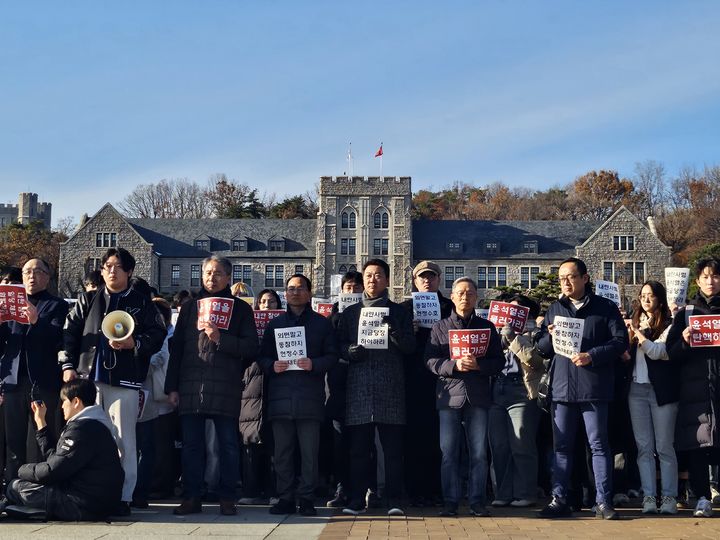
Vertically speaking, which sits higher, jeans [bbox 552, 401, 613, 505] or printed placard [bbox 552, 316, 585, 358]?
printed placard [bbox 552, 316, 585, 358]

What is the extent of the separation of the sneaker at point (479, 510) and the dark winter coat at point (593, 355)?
1.23m

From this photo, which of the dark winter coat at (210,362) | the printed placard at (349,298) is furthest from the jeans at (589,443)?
the dark winter coat at (210,362)

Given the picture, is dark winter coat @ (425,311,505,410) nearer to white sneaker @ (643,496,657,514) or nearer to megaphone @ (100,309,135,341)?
white sneaker @ (643,496,657,514)

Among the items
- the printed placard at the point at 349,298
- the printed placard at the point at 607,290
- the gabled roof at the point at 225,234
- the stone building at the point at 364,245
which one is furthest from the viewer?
the gabled roof at the point at 225,234

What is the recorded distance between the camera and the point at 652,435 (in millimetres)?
9250

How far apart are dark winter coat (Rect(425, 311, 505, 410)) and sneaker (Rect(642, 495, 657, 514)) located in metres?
1.76

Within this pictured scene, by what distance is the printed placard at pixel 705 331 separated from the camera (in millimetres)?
8812

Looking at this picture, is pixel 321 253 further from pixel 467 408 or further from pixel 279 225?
pixel 467 408

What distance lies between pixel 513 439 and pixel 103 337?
429 cm

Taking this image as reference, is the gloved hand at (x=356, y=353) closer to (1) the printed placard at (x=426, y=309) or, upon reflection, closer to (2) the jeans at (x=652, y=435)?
(1) the printed placard at (x=426, y=309)

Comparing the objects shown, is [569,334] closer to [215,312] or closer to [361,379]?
[361,379]

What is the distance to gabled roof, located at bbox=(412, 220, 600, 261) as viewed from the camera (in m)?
76.5

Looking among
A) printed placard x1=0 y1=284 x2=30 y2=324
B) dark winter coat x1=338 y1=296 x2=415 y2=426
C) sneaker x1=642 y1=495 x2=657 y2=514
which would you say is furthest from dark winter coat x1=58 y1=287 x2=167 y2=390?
sneaker x1=642 y1=495 x2=657 y2=514

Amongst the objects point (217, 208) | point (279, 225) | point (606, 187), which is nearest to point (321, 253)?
point (279, 225)
